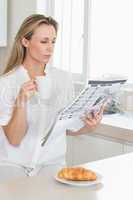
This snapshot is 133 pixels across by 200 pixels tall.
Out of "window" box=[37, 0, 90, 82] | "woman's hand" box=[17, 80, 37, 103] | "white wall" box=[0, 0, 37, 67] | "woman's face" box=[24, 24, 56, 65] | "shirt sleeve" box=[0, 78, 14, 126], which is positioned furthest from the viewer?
"white wall" box=[0, 0, 37, 67]

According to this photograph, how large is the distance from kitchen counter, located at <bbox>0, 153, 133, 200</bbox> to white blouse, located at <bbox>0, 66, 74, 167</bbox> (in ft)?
1.39

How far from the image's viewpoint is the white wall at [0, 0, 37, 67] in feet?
12.0

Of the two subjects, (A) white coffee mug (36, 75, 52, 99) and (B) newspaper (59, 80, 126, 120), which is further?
(A) white coffee mug (36, 75, 52, 99)

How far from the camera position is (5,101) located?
1.91 m

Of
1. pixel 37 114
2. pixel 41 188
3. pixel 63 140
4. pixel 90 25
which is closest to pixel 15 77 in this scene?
pixel 37 114

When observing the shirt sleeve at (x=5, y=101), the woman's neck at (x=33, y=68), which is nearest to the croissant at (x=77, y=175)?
the shirt sleeve at (x=5, y=101)

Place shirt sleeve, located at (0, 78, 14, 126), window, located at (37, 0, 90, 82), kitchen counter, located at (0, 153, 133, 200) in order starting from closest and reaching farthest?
kitchen counter, located at (0, 153, 133, 200), shirt sleeve, located at (0, 78, 14, 126), window, located at (37, 0, 90, 82)

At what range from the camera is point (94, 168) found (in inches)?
63.6

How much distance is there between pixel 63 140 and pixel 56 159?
0.34 ft

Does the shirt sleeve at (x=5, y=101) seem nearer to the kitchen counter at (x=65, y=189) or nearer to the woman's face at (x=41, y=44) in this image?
the woman's face at (x=41, y=44)

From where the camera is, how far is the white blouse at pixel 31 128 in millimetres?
1904

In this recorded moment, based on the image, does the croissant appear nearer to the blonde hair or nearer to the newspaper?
the newspaper

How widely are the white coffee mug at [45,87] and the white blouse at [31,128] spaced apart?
2 cm

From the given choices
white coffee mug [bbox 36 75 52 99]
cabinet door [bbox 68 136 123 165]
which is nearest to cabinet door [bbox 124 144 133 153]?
cabinet door [bbox 68 136 123 165]
